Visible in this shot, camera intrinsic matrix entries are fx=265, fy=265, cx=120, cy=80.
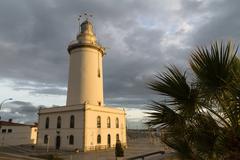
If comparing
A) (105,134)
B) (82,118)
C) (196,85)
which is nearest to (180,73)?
(196,85)

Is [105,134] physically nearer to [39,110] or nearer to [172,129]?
[39,110]

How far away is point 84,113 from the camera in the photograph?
4347 centimetres

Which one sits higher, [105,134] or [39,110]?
[39,110]

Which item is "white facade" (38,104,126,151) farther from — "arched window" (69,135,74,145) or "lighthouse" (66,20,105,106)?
"lighthouse" (66,20,105,106)

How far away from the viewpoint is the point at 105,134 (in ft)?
155

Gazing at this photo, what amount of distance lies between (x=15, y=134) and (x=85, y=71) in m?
28.9

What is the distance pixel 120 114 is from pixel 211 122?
47487mm

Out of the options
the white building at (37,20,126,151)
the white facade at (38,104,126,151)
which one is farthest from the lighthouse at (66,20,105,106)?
the white facade at (38,104,126,151)

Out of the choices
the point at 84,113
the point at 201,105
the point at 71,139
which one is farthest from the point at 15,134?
the point at 201,105

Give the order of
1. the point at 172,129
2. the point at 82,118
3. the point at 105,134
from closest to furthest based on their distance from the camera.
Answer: the point at 172,129
the point at 82,118
the point at 105,134

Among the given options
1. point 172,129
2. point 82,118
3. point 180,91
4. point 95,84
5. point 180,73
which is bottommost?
point 172,129

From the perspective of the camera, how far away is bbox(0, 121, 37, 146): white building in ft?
206

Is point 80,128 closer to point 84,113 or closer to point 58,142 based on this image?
point 84,113

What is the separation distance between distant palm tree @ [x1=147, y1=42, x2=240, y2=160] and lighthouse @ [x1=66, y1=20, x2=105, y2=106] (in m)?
40.6
